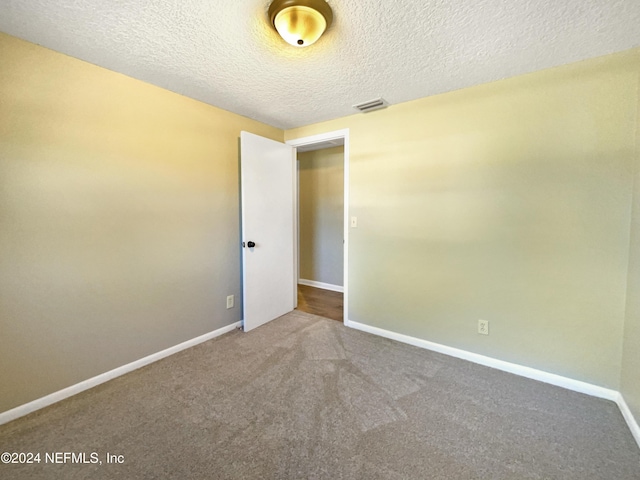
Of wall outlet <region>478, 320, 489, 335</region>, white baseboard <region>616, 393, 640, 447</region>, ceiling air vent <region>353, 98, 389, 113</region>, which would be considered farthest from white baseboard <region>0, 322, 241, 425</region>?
white baseboard <region>616, 393, 640, 447</region>

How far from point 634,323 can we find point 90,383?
11.6ft

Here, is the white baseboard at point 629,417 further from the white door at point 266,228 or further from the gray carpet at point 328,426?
the white door at point 266,228

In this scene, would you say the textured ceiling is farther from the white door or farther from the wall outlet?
the wall outlet

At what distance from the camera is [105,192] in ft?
6.21

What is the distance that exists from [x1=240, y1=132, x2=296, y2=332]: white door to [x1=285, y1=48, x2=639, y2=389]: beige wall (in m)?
0.93

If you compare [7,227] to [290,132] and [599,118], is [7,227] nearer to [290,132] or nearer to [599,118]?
[290,132]

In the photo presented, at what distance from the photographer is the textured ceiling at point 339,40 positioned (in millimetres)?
1317

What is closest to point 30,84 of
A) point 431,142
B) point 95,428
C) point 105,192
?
point 105,192

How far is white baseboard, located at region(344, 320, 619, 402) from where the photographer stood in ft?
5.80

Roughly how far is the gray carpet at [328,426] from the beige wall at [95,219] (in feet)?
1.13

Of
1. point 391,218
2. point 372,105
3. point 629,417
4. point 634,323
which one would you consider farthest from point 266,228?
point 629,417

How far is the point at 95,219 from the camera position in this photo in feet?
6.07

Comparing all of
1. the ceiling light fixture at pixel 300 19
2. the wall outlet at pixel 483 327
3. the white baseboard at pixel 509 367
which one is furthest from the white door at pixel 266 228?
the wall outlet at pixel 483 327

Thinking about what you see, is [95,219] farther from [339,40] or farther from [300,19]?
[339,40]
